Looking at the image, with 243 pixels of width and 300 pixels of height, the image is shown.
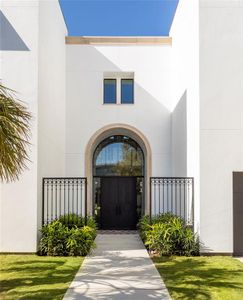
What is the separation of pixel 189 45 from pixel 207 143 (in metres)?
3.35

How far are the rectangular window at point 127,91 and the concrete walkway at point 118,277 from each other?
19.6 ft

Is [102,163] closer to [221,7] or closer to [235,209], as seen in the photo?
[235,209]

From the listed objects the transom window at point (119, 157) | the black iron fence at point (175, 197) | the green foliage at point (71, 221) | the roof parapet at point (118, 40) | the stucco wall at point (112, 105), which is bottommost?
the green foliage at point (71, 221)

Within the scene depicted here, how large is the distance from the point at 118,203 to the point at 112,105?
4.16 metres

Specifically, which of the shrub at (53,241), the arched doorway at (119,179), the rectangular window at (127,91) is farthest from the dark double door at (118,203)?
the shrub at (53,241)

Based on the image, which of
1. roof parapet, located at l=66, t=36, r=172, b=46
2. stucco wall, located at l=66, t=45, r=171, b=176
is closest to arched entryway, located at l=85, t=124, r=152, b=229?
stucco wall, located at l=66, t=45, r=171, b=176

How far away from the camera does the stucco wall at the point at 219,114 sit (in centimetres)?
989

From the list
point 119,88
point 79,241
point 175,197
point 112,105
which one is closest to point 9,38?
point 112,105

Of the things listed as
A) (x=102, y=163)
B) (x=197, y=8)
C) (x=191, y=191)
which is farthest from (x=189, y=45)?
(x=102, y=163)

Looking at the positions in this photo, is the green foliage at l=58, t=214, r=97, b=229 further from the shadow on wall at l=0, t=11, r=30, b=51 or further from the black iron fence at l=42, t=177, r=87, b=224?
the shadow on wall at l=0, t=11, r=30, b=51

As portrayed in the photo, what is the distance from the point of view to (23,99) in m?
10.0

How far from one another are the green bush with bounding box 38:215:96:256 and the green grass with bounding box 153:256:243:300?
2.05 m

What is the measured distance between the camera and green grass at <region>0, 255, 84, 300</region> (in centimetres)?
648

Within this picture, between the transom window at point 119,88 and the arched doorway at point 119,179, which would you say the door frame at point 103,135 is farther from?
the transom window at point 119,88
